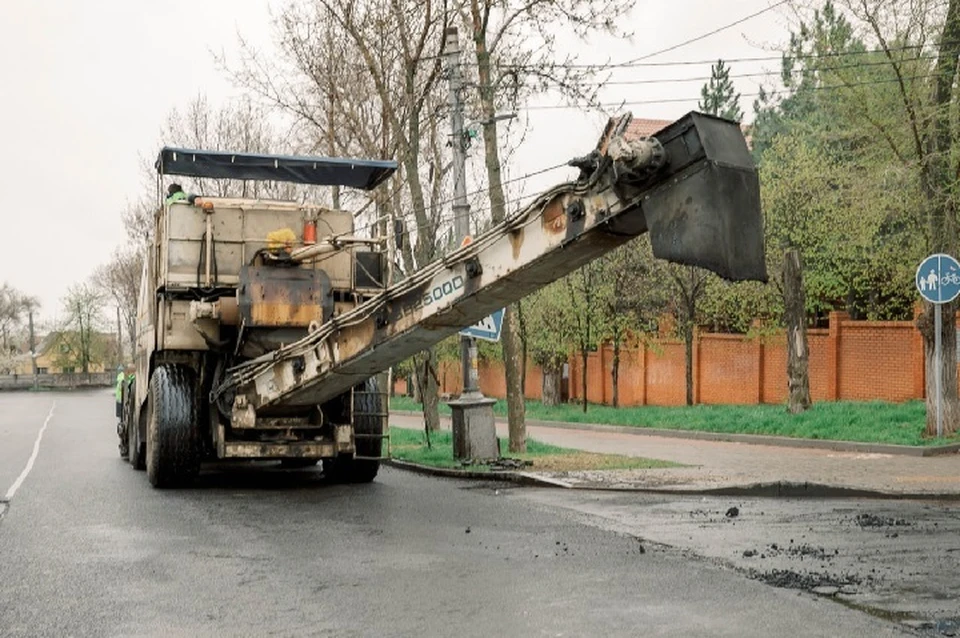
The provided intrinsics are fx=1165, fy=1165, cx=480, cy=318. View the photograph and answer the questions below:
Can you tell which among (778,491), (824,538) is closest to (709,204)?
(824,538)

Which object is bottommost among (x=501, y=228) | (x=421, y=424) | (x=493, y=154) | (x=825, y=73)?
(x=421, y=424)

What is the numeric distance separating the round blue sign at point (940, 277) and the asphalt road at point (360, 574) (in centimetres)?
827

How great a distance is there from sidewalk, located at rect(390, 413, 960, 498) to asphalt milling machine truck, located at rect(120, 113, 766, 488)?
311cm

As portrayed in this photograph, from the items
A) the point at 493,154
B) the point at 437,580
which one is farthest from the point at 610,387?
the point at 437,580

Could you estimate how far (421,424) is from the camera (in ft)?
107

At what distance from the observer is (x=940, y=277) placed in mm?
17812

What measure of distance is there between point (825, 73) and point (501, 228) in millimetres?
13040

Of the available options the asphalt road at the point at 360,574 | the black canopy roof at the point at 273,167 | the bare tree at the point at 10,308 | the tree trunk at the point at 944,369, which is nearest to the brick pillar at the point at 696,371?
the tree trunk at the point at 944,369

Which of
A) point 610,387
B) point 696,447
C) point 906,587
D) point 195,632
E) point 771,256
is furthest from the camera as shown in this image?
point 610,387

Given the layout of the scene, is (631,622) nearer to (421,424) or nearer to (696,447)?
(696,447)

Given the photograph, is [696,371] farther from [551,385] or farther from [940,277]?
[940,277]

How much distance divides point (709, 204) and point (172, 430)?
24.8 ft

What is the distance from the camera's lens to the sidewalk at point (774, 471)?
43.8ft

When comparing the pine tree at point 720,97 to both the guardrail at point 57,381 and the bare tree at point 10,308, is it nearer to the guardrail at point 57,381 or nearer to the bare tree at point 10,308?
the guardrail at point 57,381
